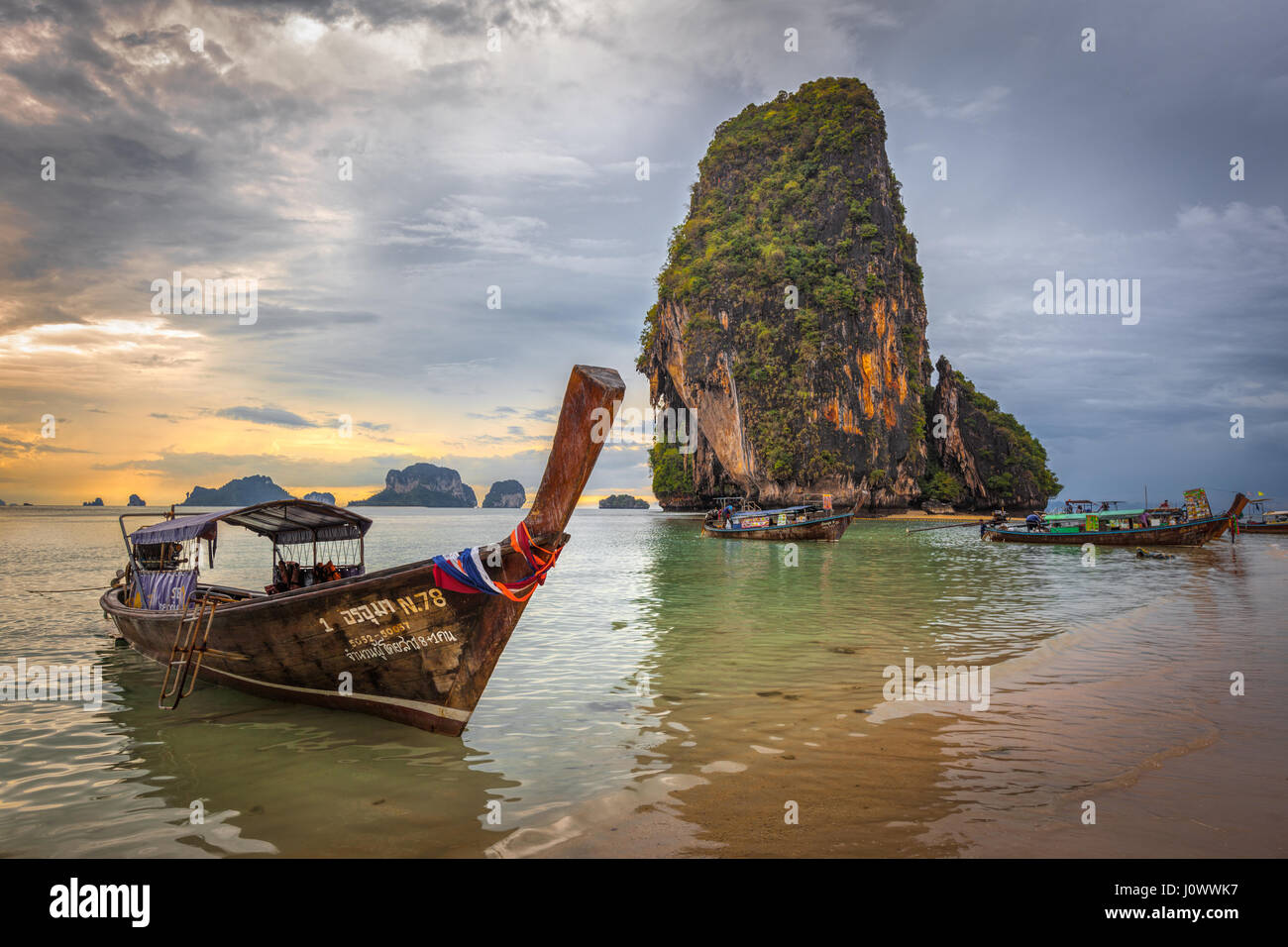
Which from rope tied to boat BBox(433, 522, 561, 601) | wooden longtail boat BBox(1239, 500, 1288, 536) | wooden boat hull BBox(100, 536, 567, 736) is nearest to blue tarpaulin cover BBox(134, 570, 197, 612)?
wooden boat hull BBox(100, 536, 567, 736)

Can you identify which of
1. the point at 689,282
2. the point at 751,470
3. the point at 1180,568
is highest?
the point at 689,282

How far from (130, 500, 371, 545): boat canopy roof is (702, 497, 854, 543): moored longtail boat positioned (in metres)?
26.1

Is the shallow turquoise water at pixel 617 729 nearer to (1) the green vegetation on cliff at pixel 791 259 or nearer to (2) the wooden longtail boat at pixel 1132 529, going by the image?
(2) the wooden longtail boat at pixel 1132 529

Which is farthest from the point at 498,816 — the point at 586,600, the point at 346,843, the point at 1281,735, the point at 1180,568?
the point at 1180,568

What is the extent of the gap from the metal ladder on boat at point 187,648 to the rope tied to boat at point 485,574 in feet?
10.1

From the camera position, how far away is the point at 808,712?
20.5ft

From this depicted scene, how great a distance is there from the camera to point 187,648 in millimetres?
6730

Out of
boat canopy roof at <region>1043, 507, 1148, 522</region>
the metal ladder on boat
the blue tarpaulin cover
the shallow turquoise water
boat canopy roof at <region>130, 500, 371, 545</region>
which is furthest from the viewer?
boat canopy roof at <region>1043, 507, 1148, 522</region>

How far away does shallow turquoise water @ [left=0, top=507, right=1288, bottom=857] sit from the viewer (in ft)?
13.7

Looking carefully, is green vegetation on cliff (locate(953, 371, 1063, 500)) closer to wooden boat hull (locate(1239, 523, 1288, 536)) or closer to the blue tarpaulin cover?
wooden boat hull (locate(1239, 523, 1288, 536))

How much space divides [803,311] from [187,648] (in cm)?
5079

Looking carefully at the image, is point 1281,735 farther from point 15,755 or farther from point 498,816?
point 15,755

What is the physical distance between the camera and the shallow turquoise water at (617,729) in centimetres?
419
